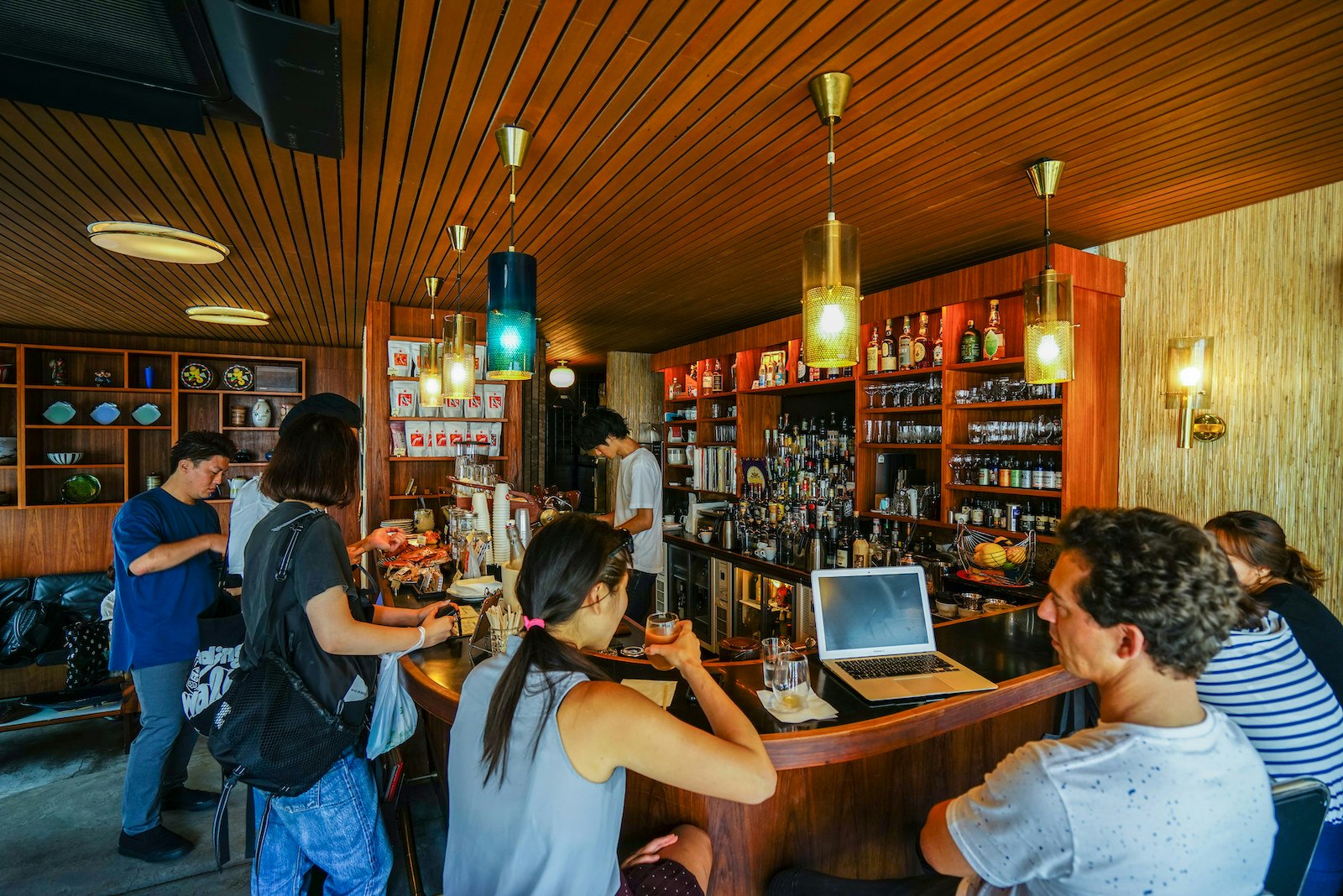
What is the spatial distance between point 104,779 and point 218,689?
8.13 feet

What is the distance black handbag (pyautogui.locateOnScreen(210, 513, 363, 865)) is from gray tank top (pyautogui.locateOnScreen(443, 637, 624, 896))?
741mm

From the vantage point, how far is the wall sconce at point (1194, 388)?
341 cm

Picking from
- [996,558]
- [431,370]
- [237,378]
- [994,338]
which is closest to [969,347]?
[994,338]

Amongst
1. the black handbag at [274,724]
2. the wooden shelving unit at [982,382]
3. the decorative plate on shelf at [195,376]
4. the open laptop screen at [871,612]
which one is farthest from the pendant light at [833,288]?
the decorative plate on shelf at [195,376]

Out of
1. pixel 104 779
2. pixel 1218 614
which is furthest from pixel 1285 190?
pixel 104 779

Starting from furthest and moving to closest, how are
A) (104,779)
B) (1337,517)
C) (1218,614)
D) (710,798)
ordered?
1. (104,779)
2. (1337,517)
3. (710,798)
4. (1218,614)

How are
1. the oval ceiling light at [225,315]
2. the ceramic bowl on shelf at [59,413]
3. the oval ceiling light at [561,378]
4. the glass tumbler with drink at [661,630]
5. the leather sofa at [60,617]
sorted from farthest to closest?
the oval ceiling light at [561,378], the ceramic bowl on shelf at [59,413], the oval ceiling light at [225,315], the leather sofa at [60,617], the glass tumbler with drink at [661,630]

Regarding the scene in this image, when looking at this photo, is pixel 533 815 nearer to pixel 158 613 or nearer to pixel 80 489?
pixel 158 613

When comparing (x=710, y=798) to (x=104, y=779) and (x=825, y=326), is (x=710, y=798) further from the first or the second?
(x=104, y=779)

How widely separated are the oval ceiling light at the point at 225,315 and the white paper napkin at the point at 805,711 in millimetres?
5751

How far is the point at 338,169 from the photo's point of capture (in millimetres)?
2803

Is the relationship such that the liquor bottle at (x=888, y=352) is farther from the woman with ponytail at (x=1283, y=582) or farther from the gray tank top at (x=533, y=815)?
the gray tank top at (x=533, y=815)

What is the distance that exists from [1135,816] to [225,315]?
6.75 meters

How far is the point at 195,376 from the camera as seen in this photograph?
725 centimetres
